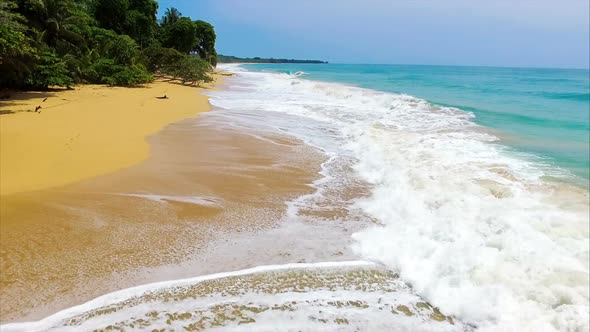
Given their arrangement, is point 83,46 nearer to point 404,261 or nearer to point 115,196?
point 115,196

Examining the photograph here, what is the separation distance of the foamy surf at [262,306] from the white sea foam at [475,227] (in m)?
0.37

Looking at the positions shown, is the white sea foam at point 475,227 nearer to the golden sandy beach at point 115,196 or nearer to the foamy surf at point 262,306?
the foamy surf at point 262,306

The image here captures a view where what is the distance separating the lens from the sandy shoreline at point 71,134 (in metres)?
6.94

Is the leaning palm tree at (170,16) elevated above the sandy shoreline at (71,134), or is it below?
above

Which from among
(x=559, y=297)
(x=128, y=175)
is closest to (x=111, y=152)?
(x=128, y=175)

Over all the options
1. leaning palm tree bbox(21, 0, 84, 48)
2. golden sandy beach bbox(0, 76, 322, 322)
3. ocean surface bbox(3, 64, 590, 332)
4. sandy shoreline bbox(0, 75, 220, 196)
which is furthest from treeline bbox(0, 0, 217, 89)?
ocean surface bbox(3, 64, 590, 332)

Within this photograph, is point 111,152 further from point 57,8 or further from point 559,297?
point 57,8

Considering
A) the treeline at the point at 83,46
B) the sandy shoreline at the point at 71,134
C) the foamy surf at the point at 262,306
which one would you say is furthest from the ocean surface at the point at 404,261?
the treeline at the point at 83,46

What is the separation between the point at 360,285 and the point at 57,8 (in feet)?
66.7

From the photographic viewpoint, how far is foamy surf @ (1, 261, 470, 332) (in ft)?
11.1

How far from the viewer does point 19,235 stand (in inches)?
186

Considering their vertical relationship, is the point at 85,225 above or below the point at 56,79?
below

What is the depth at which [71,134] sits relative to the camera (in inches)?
378

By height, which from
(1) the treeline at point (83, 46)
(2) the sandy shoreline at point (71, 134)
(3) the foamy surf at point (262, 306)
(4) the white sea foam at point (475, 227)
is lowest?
(3) the foamy surf at point (262, 306)
